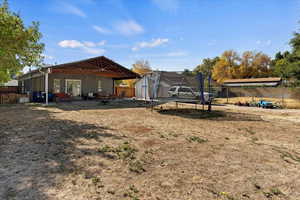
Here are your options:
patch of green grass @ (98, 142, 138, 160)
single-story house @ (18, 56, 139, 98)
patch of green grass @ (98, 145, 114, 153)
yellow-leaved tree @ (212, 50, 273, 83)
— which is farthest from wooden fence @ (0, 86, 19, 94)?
yellow-leaved tree @ (212, 50, 273, 83)

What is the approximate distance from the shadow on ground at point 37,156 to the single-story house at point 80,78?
1001 centimetres

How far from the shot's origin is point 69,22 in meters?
12.6

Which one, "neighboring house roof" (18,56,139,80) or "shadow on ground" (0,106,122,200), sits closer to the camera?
"shadow on ground" (0,106,122,200)

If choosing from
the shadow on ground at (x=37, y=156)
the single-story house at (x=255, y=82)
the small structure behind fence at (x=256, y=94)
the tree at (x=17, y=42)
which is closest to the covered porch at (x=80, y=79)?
the tree at (x=17, y=42)

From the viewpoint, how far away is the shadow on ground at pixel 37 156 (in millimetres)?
2154

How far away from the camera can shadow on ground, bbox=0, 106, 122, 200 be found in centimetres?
215

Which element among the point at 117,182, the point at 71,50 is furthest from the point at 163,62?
the point at 117,182

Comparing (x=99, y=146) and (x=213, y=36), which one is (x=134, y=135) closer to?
(x=99, y=146)

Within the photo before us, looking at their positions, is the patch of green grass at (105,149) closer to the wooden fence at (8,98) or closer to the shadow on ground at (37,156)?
the shadow on ground at (37,156)

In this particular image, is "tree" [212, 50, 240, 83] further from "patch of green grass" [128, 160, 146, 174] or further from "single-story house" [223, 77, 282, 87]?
"patch of green grass" [128, 160, 146, 174]

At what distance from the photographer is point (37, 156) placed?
3.17 metres

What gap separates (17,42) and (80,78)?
453 inches

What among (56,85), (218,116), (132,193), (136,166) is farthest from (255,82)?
(132,193)

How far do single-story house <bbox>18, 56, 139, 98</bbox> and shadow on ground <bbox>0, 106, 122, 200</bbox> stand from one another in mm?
10012
